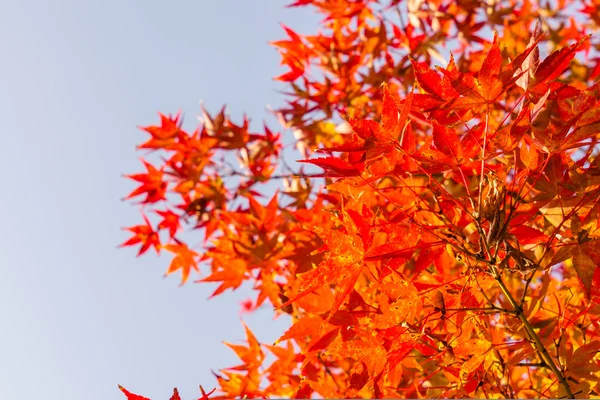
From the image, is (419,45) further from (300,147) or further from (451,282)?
(451,282)

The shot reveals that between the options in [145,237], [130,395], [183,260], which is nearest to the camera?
[130,395]

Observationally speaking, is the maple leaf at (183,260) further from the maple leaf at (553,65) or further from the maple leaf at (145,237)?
the maple leaf at (553,65)

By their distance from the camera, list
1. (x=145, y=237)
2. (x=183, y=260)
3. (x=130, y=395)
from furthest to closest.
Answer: (x=145, y=237)
(x=183, y=260)
(x=130, y=395)

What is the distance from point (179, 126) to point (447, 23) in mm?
1877

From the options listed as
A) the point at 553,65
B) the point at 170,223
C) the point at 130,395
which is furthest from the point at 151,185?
the point at 553,65

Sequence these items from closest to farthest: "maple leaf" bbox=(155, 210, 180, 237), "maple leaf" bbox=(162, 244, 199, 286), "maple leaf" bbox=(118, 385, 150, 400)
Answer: "maple leaf" bbox=(118, 385, 150, 400) < "maple leaf" bbox=(162, 244, 199, 286) < "maple leaf" bbox=(155, 210, 180, 237)

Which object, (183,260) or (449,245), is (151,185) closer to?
(183,260)

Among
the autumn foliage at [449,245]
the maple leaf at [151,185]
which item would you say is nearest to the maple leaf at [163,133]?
the maple leaf at [151,185]

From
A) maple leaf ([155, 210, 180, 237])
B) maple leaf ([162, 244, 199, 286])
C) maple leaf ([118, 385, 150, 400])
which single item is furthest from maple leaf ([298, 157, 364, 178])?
maple leaf ([155, 210, 180, 237])

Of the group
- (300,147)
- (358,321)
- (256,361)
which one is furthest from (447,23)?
(358,321)

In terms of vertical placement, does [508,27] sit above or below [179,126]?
above

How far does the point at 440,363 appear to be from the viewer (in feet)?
4.87

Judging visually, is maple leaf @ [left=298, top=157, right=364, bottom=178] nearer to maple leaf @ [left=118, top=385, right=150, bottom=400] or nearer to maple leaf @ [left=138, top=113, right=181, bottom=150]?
maple leaf @ [left=118, top=385, right=150, bottom=400]

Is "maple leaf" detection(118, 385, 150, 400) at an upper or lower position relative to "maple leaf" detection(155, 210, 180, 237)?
lower
